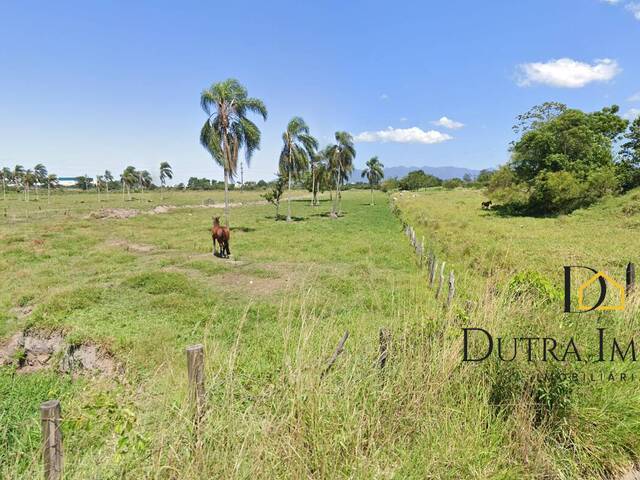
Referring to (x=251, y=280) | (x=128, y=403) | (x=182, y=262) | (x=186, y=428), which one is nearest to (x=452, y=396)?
(x=186, y=428)

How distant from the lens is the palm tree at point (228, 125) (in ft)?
62.0

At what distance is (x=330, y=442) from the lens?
7.43 feet

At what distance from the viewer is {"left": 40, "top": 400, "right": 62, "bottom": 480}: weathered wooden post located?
182cm

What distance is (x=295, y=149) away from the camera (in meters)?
26.7

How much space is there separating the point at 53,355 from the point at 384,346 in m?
5.84

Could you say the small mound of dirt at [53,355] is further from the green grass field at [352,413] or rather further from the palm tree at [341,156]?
the palm tree at [341,156]

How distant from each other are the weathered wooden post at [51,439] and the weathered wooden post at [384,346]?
7.25 ft

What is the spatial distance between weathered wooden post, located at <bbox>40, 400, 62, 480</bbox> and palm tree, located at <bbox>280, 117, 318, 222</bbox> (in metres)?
24.3

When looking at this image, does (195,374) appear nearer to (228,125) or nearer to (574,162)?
(228,125)

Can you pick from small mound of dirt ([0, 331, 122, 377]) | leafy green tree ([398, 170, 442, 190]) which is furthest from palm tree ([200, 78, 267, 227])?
leafy green tree ([398, 170, 442, 190])

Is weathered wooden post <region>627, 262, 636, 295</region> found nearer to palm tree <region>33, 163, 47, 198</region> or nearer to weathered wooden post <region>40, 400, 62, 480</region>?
weathered wooden post <region>40, 400, 62, 480</region>

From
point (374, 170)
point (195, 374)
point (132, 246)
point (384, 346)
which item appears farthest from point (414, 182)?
point (195, 374)

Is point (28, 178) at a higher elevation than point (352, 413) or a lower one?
higher

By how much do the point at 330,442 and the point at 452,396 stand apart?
3.59ft
